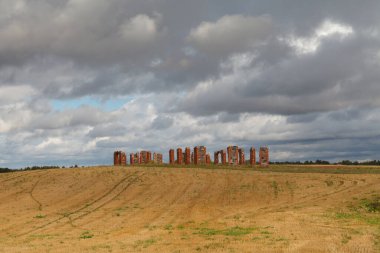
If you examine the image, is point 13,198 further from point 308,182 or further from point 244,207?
point 308,182

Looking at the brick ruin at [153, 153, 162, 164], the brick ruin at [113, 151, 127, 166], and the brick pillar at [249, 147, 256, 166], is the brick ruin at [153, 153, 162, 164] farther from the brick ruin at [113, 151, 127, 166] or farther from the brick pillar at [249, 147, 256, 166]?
the brick pillar at [249, 147, 256, 166]

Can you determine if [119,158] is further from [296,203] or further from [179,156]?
[296,203]

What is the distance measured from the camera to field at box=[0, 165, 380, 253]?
24.6 metres

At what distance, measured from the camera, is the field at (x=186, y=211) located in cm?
2462

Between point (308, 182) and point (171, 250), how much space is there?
111 ft

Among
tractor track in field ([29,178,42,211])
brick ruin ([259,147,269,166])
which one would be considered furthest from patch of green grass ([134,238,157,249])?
brick ruin ([259,147,269,166])

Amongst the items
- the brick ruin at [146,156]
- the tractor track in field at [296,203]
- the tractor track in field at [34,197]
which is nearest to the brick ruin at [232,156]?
the brick ruin at [146,156]

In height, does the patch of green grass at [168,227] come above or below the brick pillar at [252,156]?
below

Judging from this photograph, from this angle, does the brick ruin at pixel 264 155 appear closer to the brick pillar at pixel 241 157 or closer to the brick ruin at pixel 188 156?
the brick pillar at pixel 241 157

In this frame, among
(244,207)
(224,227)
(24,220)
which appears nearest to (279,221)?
(224,227)

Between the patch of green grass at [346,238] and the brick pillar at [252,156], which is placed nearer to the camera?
the patch of green grass at [346,238]

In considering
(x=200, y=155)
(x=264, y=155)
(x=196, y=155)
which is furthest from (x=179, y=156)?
(x=264, y=155)

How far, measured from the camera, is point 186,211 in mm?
40500

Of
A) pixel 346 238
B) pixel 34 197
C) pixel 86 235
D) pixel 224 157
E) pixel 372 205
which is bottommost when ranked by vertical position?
pixel 86 235
